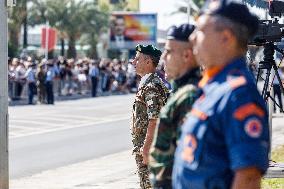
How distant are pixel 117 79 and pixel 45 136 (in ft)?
89.2

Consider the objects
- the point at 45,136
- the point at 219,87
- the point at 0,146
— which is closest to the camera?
the point at 219,87

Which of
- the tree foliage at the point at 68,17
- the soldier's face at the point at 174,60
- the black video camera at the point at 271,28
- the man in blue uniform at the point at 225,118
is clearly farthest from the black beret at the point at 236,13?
the tree foliage at the point at 68,17

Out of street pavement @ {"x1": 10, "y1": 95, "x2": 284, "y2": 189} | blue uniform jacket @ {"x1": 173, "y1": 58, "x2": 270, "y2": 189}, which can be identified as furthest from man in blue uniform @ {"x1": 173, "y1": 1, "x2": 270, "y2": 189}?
street pavement @ {"x1": 10, "y1": 95, "x2": 284, "y2": 189}

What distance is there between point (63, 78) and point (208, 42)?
36.8 meters

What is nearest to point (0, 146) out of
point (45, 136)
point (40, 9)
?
point (45, 136)

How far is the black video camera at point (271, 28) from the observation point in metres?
9.91

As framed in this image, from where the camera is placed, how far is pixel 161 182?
15.5 feet

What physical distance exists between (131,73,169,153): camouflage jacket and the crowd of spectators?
72.5 ft

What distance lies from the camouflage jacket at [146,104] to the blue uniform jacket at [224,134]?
2.88 meters

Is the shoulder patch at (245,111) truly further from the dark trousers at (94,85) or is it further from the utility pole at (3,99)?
the dark trousers at (94,85)

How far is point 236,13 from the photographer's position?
4.02m

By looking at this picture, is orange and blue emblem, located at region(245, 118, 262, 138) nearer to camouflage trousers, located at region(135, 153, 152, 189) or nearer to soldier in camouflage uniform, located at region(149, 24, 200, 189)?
soldier in camouflage uniform, located at region(149, 24, 200, 189)

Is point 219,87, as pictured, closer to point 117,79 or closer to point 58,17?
point 117,79

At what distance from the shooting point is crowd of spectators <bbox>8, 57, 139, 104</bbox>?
34156 millimetres
